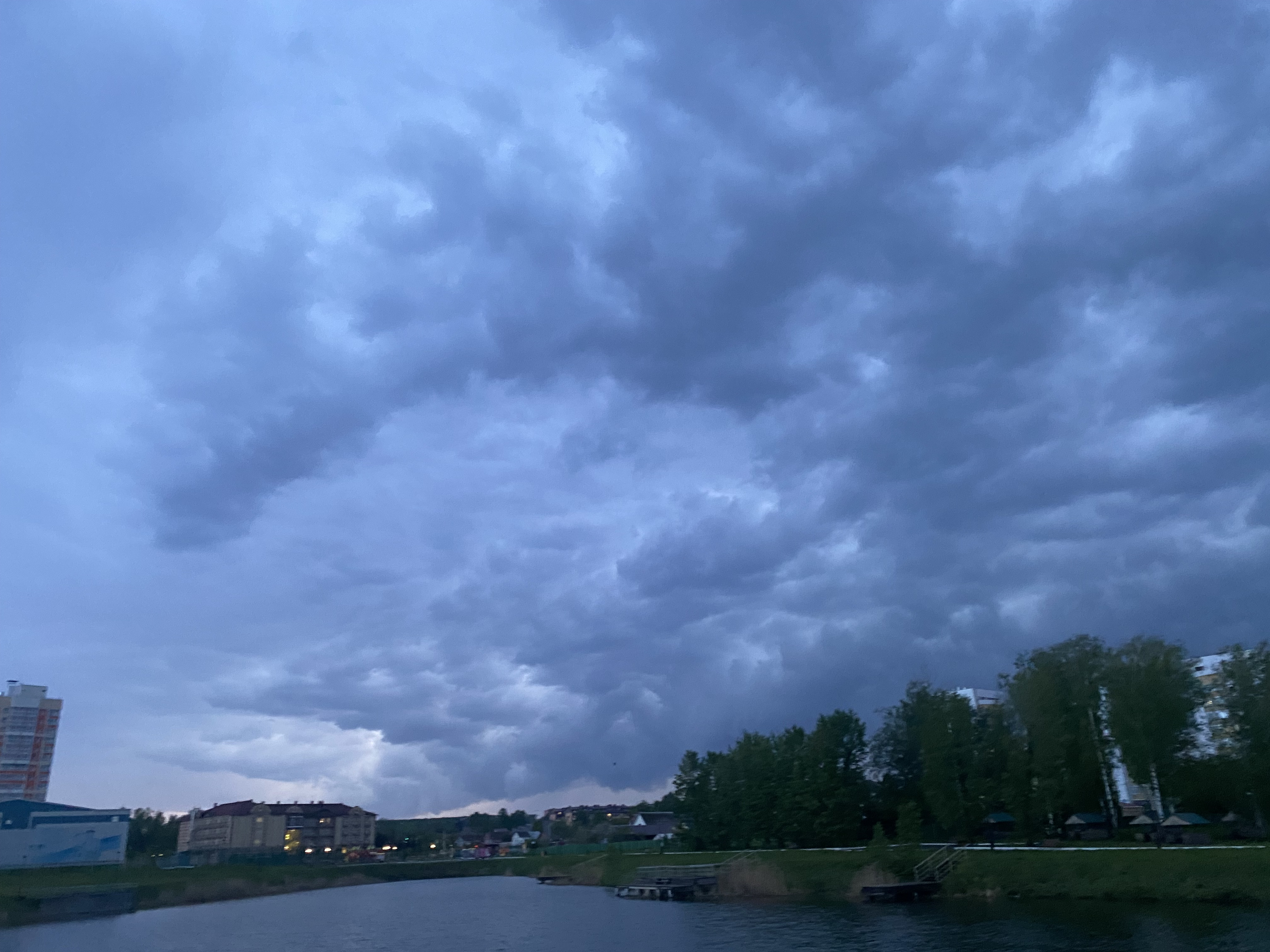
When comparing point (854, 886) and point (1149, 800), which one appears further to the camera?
A: point (1149, 800)

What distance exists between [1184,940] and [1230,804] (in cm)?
4294

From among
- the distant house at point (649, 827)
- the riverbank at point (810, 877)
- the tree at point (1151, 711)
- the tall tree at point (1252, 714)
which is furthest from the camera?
the distant house at point (649, 827)

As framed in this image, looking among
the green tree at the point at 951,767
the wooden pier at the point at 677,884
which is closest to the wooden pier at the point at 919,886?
the green tree at the point at 951,767

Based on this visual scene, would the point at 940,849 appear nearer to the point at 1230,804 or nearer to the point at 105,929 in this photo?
the point at 1230,804

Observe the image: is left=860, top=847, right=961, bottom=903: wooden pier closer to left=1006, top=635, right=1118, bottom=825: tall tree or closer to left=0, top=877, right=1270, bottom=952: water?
left=0, top=877, right=1270, bottom=952: water

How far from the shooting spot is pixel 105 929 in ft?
222

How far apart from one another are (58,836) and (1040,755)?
121 meters

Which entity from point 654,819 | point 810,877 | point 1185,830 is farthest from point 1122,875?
point 654,819

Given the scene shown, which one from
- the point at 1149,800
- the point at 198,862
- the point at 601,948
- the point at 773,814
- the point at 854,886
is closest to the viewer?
the point at 601,948

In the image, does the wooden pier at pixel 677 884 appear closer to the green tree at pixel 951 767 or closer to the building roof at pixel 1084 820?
the green tree at pixel 951 767

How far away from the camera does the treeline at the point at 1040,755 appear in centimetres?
7131

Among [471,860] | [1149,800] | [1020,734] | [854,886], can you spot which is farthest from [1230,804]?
[471,860]

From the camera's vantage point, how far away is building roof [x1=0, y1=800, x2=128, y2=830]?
4973 inches

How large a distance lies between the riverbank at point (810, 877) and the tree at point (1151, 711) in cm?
1592
